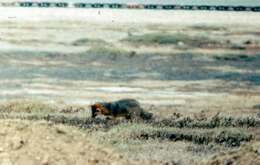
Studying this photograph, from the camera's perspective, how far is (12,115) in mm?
25594

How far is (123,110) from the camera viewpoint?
26.9 m

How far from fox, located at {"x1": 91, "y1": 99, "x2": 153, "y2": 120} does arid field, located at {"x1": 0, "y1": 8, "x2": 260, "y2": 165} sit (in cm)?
57

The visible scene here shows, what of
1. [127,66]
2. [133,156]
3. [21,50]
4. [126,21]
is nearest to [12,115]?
[133,156]

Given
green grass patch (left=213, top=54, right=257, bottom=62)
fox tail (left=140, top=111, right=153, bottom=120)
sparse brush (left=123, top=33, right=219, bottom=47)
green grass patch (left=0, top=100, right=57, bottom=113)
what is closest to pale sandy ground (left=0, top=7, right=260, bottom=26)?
sparse brush (left=123, top=33, right=219, bottom=47)

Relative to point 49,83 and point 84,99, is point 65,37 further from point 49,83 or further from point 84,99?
point 84,99

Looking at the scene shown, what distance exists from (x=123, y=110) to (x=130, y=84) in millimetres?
7940

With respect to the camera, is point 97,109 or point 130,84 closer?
point 97,109

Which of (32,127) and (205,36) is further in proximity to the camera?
(205,36)

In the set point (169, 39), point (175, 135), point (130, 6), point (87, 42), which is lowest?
point (87, 42)

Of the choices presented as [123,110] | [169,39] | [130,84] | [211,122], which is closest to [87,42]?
[169,39]

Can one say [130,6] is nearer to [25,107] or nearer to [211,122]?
[25,107]

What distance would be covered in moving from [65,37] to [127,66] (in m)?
11.4

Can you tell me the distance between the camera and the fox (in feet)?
87.4

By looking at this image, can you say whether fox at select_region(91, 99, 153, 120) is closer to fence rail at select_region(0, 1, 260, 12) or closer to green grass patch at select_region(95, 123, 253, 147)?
green grass patch at select_region(95, 123, 253, 147)
